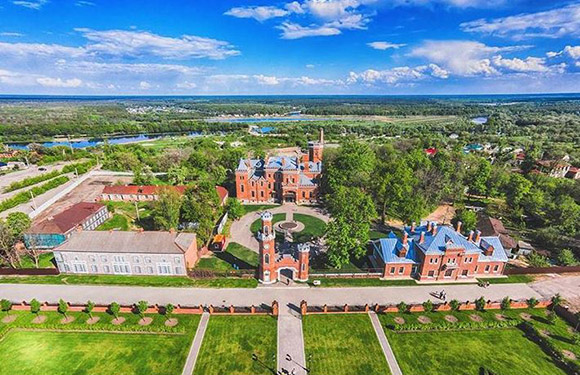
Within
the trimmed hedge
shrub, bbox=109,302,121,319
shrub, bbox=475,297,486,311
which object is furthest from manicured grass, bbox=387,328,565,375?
shrub, bbox=109,302,121,319

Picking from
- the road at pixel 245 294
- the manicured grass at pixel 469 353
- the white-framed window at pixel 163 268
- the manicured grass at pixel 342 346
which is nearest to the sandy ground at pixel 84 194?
the road at pixel 245 294

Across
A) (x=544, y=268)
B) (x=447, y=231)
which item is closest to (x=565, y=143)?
(x=544, y=268)

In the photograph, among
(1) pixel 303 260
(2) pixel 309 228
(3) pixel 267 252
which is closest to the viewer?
(3) pixel 267 252

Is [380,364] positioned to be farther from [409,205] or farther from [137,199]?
[137,199]

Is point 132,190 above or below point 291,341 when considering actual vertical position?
above

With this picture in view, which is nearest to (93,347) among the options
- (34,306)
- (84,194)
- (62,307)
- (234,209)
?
(62,307)

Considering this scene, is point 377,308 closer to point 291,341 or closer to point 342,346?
point 342,346
